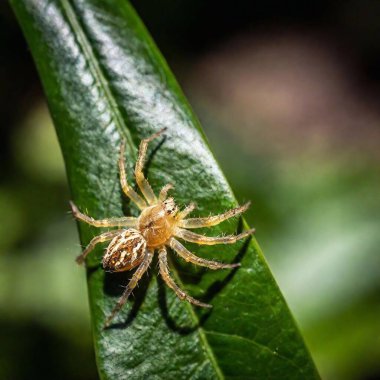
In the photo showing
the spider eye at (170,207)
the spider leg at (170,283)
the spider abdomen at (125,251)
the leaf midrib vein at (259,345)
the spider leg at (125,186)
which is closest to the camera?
the leaf midrib vein at (259,345)

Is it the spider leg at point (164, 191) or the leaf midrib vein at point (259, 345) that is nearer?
the leaf midrib vein at point (259, 345)

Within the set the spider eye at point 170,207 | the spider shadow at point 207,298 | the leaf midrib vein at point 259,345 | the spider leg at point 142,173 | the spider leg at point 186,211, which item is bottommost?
the leaf midrib vein at point 259,345

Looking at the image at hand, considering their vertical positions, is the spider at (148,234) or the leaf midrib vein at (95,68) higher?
the leaf midrib vein at (95,68)

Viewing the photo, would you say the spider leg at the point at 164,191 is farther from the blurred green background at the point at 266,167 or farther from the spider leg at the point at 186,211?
the blurred green background at the point at 266,167

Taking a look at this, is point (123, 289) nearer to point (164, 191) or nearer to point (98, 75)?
point (164, 191)

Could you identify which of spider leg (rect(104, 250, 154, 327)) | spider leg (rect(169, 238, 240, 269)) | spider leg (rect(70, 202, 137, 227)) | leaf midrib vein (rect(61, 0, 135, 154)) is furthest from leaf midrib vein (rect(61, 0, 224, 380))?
spider leg (rect(70, 202, 137, 227))

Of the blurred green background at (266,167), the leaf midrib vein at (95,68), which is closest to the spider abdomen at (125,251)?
the leaf midrib vein at (95,68)
